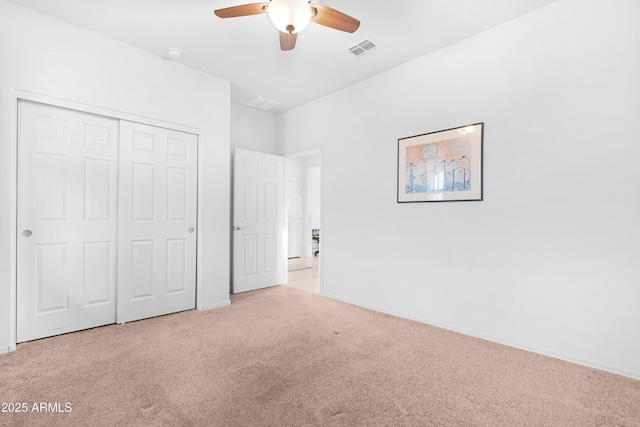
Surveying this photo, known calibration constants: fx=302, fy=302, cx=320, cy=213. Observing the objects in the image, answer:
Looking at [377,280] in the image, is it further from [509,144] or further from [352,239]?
[509,144]

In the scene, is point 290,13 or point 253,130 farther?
point 253,130

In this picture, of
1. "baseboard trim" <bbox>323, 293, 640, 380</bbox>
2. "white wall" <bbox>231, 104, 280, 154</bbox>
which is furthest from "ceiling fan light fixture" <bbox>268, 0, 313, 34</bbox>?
"baseboard trim" <bbox>323, 293, 640, 380</bbox>

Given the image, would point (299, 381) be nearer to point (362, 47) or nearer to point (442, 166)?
point (442, 166)

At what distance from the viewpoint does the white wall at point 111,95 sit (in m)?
2.52

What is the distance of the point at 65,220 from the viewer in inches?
112

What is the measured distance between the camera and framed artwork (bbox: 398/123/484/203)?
292 cm

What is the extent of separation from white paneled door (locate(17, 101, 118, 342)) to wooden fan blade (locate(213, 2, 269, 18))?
1.81 m

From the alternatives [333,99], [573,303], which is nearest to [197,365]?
[573,303]

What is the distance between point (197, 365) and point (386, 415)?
142 centimetres

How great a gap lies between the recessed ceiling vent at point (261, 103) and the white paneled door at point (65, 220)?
203 centimetres

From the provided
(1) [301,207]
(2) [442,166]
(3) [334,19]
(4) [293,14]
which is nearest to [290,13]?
(4) [293,14]

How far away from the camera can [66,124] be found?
2.86 metres

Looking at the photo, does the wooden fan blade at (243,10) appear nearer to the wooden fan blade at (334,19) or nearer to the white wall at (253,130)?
the wooden fan blade at (334,19)

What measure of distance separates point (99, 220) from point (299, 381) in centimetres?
254
